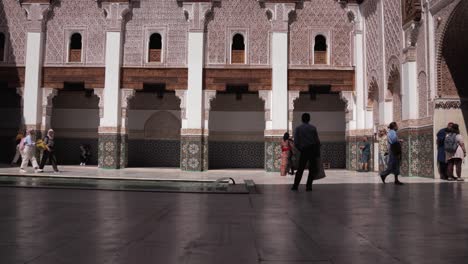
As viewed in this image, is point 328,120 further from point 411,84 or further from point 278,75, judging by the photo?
point 411,84

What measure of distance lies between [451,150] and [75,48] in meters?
10.1

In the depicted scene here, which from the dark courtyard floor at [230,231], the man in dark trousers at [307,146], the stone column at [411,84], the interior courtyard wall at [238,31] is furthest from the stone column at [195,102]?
the dark courtyard floor at [230,231]

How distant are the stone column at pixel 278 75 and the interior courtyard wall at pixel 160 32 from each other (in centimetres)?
243

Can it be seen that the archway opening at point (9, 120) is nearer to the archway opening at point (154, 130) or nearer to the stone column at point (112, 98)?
the stone column at point (112, 98)

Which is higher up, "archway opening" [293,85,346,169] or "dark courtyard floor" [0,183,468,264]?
"archway opening" [293,85,346,169]

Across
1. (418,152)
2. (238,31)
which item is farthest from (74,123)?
(418,152)

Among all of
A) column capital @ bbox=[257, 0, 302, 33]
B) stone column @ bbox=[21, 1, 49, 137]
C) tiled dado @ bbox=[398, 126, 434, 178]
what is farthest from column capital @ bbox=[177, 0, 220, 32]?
tiled dado @ bbox=[398, 126, 434, 178]

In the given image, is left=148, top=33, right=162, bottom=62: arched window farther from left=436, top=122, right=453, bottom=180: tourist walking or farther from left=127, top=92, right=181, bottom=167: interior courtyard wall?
left=436, top=122, right=453, bottom=180: tourist walking

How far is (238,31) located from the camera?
12.9 m

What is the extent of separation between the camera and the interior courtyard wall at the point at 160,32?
1288 cm

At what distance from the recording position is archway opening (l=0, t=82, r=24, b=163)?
44.8 ft

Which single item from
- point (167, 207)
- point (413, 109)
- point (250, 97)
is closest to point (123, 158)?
point (250, 97)

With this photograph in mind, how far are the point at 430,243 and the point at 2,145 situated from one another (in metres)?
13.9

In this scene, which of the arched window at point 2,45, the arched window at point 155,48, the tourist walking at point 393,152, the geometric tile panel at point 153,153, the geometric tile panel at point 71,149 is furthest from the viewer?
the geometric tile panel at point 71,149
